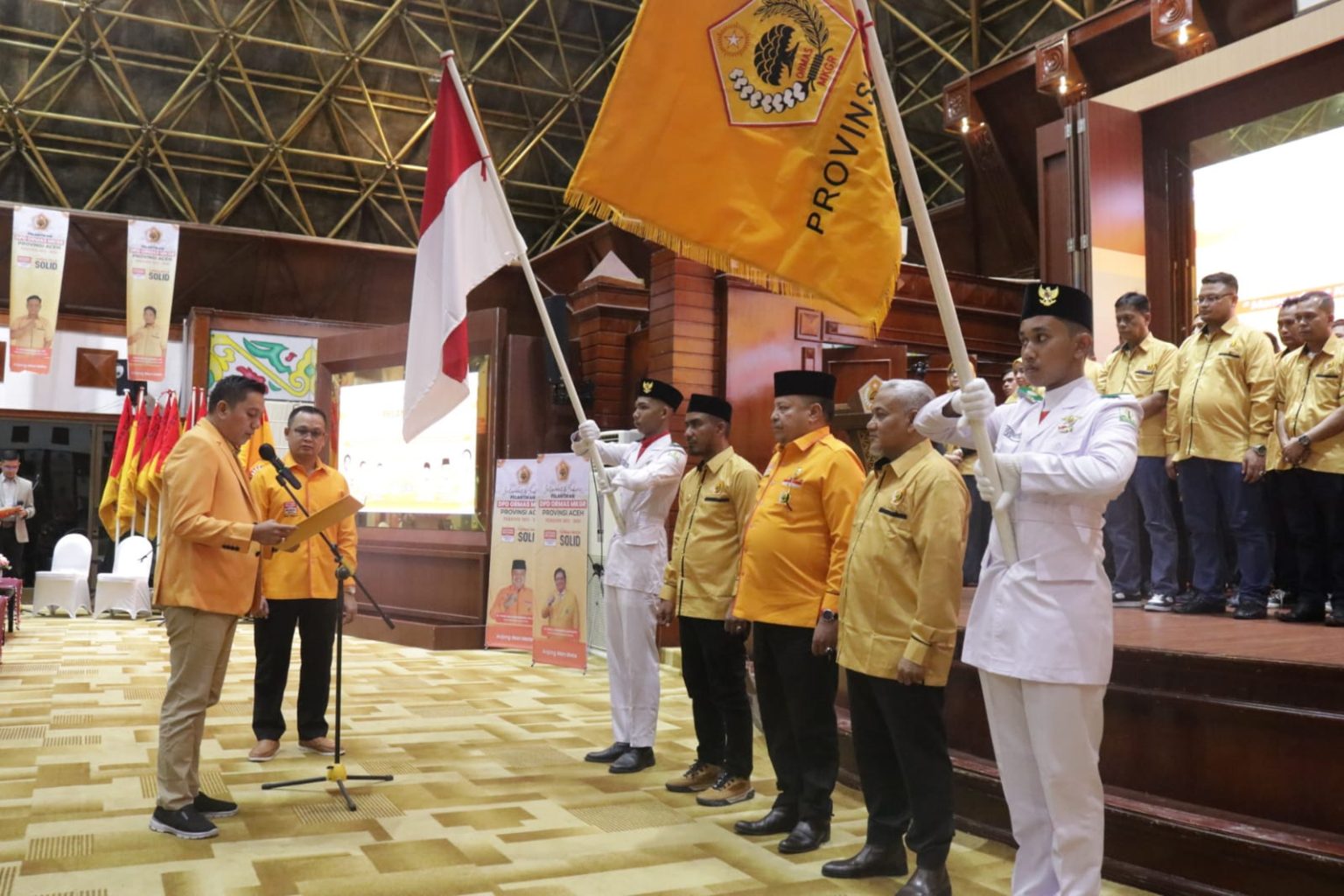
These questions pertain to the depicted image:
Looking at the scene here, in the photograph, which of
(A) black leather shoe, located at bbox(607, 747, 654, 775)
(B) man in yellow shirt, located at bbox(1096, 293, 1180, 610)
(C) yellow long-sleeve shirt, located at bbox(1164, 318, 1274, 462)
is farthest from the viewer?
(B) man in yellow shirt, located at bbox(1096, 293, 1180, 610)

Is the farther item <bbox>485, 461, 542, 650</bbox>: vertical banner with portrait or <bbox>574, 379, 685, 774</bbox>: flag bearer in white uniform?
<bbox>485, 461, 542, 650</bbox>: vertical banner with portrait

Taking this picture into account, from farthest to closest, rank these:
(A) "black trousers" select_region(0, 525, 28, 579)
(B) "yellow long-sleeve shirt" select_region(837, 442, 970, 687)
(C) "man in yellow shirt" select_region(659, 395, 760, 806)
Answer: (A) "black trousers" select_region(0, 525, 28, 579), (C) "man in yellow shirt" select_region(659, 395, 760, 806), (B) "yellow long-sleeve shirt" select_region(837, 442, 970, 687)

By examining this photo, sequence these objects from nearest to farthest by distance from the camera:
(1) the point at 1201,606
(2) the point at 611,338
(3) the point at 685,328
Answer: (1) the point at 1201,606
(3) the point at 685,328
(2) the point at 611,338

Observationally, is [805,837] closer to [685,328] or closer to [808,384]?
[808,384]

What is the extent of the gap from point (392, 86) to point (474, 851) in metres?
14.7

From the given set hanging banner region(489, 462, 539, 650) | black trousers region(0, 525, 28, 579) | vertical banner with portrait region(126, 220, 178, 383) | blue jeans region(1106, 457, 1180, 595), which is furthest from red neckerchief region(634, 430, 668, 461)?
black trousers region(0, 525, 28, 579)

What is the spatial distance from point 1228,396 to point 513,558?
4.82 m

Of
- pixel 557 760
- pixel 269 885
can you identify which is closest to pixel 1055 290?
pixel 269 885

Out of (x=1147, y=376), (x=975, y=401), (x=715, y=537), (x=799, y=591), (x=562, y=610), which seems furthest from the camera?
(x=562, y=610)

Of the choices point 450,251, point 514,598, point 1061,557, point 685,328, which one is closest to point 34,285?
point 514,598

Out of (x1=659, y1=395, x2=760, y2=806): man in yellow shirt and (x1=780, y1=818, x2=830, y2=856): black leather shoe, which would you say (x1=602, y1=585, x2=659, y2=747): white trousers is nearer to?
(x1=659, y1=395, x2=760, y2=806): man in yellow shirt

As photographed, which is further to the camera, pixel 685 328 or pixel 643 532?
pixel 685 328

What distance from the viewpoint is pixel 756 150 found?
100 inches

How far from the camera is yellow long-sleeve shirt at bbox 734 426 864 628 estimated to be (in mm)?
3375
